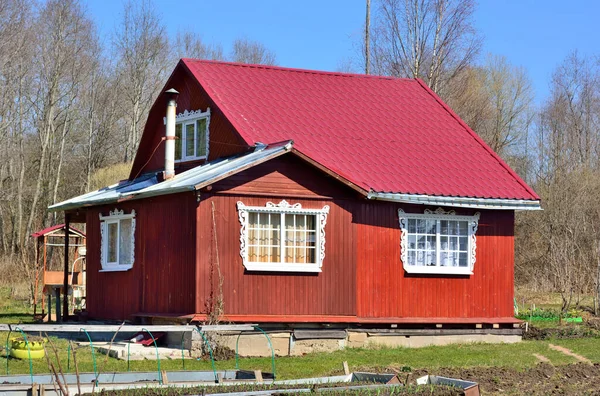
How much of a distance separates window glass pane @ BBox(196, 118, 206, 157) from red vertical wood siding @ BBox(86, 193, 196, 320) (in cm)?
201

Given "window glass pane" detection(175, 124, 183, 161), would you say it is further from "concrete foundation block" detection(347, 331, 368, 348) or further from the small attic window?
"concrete foundation block" detection(347, 331, 368, 348)

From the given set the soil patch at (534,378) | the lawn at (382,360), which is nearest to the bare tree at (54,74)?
the lawn at (382,360)

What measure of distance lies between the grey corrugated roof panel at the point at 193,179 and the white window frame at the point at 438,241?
11.3 ft

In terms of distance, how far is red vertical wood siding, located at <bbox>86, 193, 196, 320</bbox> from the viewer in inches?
758

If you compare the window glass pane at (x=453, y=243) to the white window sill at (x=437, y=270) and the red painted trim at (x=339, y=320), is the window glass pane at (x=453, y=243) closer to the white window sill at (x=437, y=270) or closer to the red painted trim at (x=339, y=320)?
the white window sill at (x=437, y=270)

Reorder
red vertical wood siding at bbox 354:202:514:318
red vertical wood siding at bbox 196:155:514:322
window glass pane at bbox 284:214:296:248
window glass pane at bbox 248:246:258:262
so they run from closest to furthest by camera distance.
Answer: red vertical wood siding at bbox 196:155:514:322 → window glass pane at bbox 248:246:258:262 → window glass pane at bbox 284:214:296:248 → red vertical wood siding at bbox 354:202:514:318

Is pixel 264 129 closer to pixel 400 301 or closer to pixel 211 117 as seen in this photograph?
pixel 211 117

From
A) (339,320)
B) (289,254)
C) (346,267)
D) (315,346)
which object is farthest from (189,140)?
(315,346)

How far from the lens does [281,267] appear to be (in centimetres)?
1942

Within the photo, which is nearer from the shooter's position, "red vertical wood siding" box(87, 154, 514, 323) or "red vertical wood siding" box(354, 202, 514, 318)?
"red vertical wood siding" box(87, 154, 514, 323)

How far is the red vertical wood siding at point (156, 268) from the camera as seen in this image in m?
19.2

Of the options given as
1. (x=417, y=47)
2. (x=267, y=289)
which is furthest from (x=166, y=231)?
(x=417, y=47)

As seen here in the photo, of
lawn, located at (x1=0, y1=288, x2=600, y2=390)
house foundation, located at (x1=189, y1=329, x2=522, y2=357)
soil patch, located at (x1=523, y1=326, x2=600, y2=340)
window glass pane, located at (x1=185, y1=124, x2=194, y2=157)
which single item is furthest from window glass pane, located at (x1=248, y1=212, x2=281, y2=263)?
soil patch, located at (x1=523, y1=326, x2=600, y2=340)

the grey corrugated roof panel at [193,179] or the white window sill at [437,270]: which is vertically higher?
the grey corrugated roof panel at [193,179]
